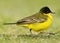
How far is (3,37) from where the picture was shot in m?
12.2

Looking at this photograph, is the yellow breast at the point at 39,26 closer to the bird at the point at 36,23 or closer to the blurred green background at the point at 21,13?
the bird at the point at 36,23

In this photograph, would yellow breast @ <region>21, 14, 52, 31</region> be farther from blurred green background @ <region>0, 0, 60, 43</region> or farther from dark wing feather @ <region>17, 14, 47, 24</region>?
blurred green background @ <region>0, 0, 60, 43</region>

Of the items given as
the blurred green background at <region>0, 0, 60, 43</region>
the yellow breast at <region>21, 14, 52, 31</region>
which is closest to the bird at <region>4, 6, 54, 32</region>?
the yellow breast at <region>21, 14, 52, 31</region>

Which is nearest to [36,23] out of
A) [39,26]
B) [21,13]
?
[39,26]

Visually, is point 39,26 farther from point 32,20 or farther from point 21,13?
point 21,13

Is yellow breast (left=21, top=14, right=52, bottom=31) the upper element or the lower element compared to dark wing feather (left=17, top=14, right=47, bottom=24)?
lower

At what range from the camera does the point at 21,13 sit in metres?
18.8

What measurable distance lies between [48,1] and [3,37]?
11.1 meters

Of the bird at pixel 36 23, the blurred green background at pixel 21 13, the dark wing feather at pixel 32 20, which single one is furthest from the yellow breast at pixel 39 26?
the blurred green background at pixel 21 13

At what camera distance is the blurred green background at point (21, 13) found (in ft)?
39.4

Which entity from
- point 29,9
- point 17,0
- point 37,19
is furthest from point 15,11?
point 37,19

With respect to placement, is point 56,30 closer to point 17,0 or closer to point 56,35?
point 56,35

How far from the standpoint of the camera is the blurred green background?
12023mm

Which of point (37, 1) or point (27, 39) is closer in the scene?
point (27, 39)
